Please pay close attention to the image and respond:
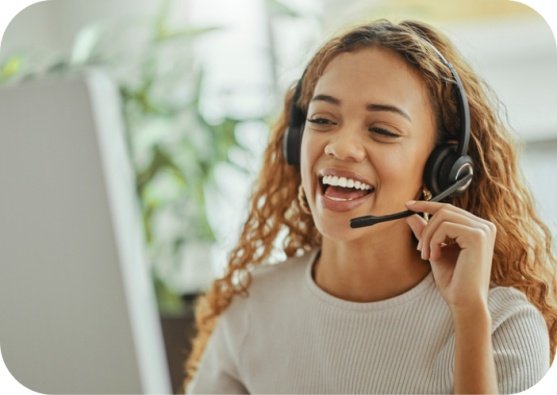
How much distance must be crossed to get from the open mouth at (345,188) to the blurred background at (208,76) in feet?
0.51

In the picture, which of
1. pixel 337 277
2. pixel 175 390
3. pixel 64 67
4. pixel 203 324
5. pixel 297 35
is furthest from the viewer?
pixel 175 390

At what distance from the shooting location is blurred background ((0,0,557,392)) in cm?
86

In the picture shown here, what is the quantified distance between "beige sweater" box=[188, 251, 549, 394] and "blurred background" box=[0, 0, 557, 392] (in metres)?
0.13

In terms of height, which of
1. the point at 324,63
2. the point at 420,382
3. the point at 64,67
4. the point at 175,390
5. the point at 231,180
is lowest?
the point at 175,390

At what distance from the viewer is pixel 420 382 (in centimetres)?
81

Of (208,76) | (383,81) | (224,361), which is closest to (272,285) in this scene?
(224,361)

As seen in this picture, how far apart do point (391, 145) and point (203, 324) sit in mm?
413

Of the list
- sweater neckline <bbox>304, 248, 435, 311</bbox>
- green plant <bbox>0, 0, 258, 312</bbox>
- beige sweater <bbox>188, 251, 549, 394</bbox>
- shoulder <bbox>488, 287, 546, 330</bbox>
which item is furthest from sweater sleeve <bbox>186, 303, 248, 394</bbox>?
green plant <bbox>0, 0, 258, 312</bbox>

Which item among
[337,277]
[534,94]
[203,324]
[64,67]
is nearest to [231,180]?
[64,67]

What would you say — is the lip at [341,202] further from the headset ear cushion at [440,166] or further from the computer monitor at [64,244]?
the computer monitor at [64,244]

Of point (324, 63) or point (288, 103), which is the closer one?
point (324, 63)

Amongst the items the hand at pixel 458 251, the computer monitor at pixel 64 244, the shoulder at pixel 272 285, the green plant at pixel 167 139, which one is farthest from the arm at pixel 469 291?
the green plant at pixel 167 139

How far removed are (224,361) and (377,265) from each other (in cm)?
25

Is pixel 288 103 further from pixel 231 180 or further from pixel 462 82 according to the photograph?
pixel 231 180
